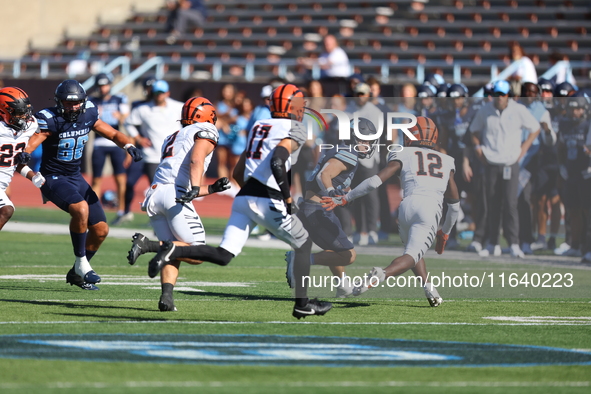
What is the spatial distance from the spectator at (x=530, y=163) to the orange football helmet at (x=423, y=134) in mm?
2404

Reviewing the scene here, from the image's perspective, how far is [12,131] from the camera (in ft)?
28.5

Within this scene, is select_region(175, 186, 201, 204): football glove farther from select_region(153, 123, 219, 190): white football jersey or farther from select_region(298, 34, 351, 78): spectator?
select_region(298, 34, 351, 78): spectator

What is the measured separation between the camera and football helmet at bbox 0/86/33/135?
8.61m

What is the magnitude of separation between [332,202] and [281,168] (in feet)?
4.75

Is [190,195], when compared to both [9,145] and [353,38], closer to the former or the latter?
[9,145]

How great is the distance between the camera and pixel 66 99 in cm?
848

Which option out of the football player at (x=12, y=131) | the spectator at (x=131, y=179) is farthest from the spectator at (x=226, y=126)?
the football player at (x=12, y=131)

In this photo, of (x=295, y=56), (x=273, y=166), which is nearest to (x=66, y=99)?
(x=273, y=166)

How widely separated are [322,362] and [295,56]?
815 inches

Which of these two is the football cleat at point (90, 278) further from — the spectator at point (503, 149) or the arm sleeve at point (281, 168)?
the spectator at point (503, 149)

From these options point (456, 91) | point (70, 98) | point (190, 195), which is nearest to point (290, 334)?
point (190, 195)

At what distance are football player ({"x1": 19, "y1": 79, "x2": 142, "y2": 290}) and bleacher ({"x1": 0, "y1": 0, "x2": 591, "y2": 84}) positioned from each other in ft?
44.6

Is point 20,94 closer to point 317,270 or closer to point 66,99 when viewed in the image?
point 66,99

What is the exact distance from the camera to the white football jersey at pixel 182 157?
7.60 metres
